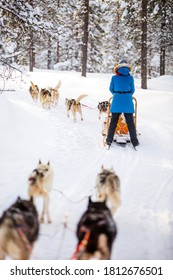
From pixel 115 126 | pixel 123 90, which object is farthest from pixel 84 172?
pixel 123 90

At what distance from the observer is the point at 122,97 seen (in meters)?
8.69

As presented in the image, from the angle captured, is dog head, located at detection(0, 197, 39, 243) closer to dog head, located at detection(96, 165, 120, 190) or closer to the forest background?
dog head, located at detection(96, 165, 120, 190)

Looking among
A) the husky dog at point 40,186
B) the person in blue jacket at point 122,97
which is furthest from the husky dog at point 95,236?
the person in blue jacket at point 122,97

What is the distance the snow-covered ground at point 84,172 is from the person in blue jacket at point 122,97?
0.46 m

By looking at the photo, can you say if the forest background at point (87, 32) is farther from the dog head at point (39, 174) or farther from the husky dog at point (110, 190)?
the husky dog at point (110, 190)

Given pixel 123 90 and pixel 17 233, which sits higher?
pixel 123 90

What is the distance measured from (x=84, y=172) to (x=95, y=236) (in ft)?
12.6

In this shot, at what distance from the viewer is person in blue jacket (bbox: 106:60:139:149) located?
8617mm

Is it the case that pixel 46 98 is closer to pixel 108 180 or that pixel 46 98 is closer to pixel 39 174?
pixel 39 174

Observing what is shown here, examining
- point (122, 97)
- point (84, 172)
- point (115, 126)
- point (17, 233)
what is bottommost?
point (84, 172)

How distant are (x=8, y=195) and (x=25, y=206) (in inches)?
79.8

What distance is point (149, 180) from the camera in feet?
20.9
